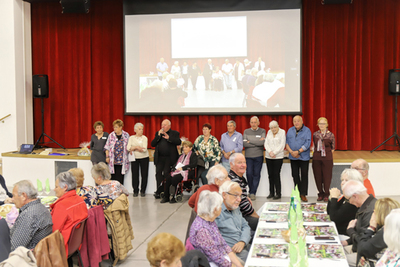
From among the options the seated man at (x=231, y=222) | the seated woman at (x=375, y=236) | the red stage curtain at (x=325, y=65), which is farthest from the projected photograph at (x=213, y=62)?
the seated woman at (x=375, y=236)

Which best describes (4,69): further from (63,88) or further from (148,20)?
(148,20)

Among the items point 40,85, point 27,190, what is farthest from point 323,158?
point 40,85

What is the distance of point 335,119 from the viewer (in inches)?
340

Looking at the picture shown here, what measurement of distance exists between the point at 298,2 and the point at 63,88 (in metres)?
5.93

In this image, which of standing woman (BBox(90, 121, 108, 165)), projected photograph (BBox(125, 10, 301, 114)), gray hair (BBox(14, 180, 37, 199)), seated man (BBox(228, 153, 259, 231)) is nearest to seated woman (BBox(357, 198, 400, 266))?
seated man (BBox(228, 153, 259, 231))

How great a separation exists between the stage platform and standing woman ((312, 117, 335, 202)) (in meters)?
0.30

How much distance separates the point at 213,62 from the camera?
8672 mm

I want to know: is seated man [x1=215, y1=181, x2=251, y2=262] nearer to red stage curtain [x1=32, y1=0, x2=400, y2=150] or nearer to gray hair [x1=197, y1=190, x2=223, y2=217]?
gray hair [x1=197, y1=190, x2=223, y2=217]

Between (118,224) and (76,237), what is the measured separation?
1.99ft

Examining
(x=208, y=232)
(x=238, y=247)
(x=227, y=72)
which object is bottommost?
(x=238, y=247)

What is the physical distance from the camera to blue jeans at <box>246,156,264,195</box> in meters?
6.93

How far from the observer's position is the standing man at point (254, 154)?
6910mm

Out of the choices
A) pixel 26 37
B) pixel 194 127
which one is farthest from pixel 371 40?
pixel 26 37

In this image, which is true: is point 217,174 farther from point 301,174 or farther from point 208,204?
point 301,174
